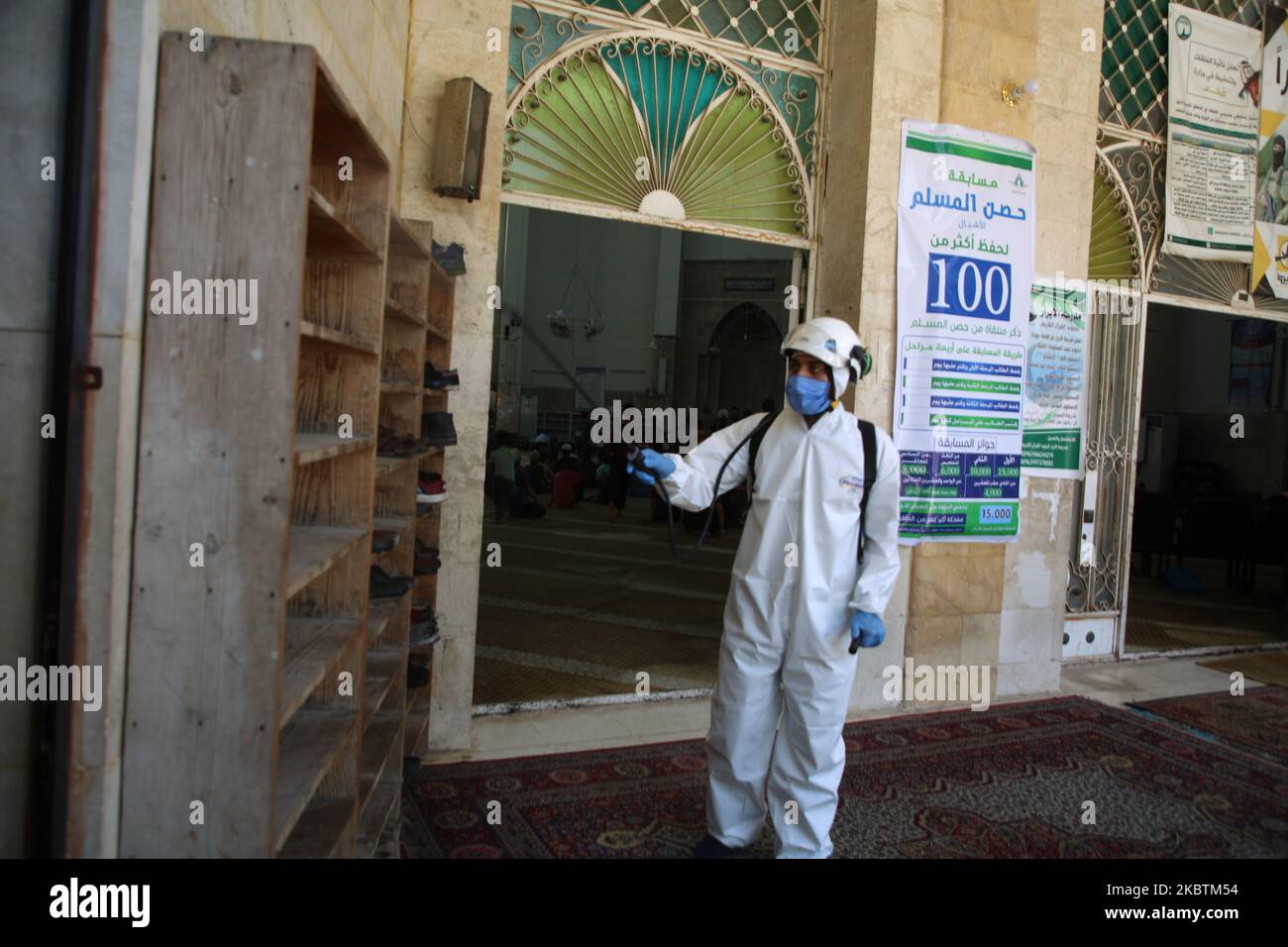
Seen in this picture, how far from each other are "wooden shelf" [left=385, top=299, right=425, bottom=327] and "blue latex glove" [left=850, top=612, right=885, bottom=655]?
1.66 meters

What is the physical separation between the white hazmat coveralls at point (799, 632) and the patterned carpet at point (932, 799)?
275mm

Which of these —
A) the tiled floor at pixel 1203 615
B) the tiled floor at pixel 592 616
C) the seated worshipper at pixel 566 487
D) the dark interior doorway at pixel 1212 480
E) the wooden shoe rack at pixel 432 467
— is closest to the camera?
the wooden shoe rack at pixel 432 467

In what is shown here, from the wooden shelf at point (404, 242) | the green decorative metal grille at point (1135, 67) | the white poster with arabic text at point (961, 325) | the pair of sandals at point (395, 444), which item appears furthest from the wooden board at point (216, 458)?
the green decorative metal grille at point (1135, 67)

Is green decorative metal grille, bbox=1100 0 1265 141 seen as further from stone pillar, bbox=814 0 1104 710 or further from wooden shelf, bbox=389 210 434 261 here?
wooden shelf, bbox=389 210 434 261

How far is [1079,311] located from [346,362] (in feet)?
14.7

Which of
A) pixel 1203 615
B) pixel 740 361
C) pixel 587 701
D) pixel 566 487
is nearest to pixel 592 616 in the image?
pixel 587 701

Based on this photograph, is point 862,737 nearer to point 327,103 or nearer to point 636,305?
point 327,103

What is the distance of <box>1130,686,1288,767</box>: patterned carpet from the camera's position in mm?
4504

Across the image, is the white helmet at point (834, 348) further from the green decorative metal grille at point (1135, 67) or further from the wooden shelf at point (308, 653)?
the green decorative metal grille at point (1135, 67)

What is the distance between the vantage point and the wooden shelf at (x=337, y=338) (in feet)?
5.98

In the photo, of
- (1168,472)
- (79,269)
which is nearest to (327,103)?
(79,269)

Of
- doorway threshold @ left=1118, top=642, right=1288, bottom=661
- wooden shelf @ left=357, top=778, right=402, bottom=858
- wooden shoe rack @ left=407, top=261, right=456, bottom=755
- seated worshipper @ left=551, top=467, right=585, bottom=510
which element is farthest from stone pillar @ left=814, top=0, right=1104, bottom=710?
seated worshipper @ left=551, top=467, right=585, bottom=510

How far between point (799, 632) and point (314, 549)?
1.55 meters
